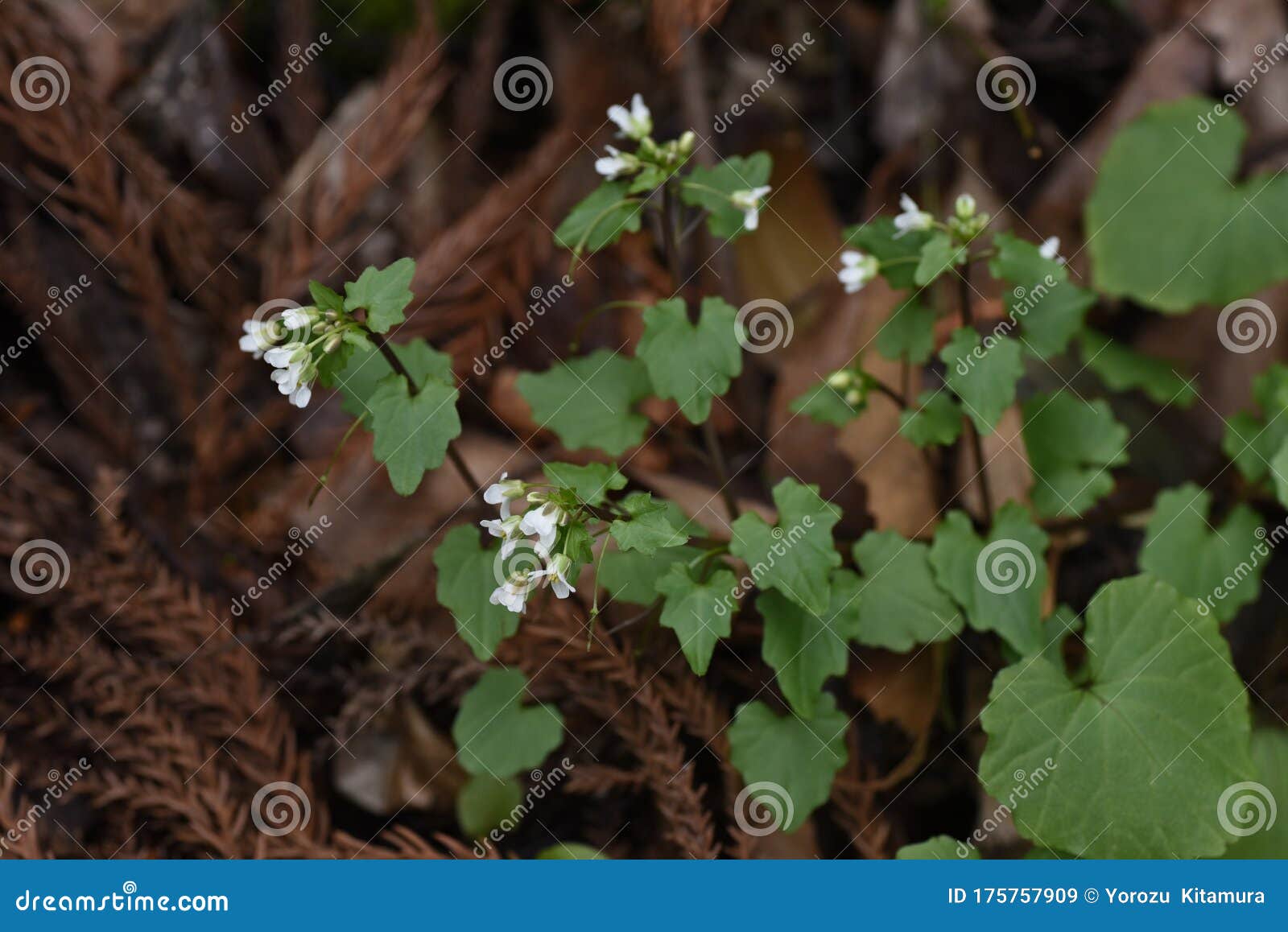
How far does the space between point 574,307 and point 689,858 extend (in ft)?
5.51

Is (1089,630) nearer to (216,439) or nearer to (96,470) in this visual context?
(216,439)

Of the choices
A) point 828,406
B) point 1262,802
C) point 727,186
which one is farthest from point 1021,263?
point 1262,802

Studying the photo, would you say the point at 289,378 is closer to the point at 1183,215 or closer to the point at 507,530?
Answer: the point at 507,530

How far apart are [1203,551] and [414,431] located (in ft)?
6.47

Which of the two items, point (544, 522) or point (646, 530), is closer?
point (544, 522)

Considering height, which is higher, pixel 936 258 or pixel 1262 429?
pixel 1262 429

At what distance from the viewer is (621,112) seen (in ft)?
6.83

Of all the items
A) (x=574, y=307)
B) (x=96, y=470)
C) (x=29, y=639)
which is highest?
(x=574, y=307)

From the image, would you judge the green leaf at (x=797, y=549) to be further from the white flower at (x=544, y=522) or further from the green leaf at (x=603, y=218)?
the green leaf at (x=603, y=218)

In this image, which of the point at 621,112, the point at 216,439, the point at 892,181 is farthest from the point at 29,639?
the point at 892,181

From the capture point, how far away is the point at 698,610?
188 cm

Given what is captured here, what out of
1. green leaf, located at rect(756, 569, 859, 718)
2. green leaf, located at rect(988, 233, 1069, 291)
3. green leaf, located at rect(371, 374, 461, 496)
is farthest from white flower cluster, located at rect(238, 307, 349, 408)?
green leaf, located at rect(988, 233, 1069, 291)

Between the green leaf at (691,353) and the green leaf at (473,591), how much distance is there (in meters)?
0.50

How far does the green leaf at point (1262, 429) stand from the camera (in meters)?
2.45
